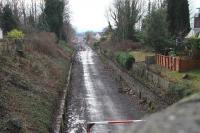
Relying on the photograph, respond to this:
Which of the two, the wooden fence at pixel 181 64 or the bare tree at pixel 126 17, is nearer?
the wooden fence at pixel 181 64

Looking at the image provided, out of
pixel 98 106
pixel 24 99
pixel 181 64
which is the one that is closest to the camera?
pixel 24 99

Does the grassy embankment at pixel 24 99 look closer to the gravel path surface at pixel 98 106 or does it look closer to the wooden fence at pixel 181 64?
the gravel path surface at pixel 98 106

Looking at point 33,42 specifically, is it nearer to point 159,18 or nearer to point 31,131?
point 159,18

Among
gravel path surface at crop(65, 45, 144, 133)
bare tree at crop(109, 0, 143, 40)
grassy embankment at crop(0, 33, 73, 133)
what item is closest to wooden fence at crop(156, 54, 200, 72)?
gravel path surface at crop(65, 45, 144, 133)

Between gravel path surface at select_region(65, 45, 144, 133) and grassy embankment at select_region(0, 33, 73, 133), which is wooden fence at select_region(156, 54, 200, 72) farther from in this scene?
grassy embankment at select_region(0, 33, 73, 133)

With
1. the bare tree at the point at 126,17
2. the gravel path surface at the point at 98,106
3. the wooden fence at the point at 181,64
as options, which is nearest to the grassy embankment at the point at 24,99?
the gravel path surface at the point at 98,106

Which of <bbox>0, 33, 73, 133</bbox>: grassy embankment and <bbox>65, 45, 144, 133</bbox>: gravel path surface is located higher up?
<bbox>0, 33, 73, 133</bbox>: grassy embankment

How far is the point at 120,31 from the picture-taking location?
8019cm

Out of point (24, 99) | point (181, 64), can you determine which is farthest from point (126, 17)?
point (24, 99)

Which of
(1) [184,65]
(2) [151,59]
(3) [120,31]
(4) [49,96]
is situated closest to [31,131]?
(4) [49,96]

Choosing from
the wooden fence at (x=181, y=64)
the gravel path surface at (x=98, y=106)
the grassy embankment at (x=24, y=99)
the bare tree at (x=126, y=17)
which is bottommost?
the gravel path surface at (x=98, y=106)

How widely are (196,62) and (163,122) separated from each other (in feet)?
106

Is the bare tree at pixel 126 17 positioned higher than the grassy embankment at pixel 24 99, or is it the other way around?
the bare tree at pixel 126 17

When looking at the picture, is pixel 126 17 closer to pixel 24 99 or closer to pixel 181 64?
pixel 181 64
